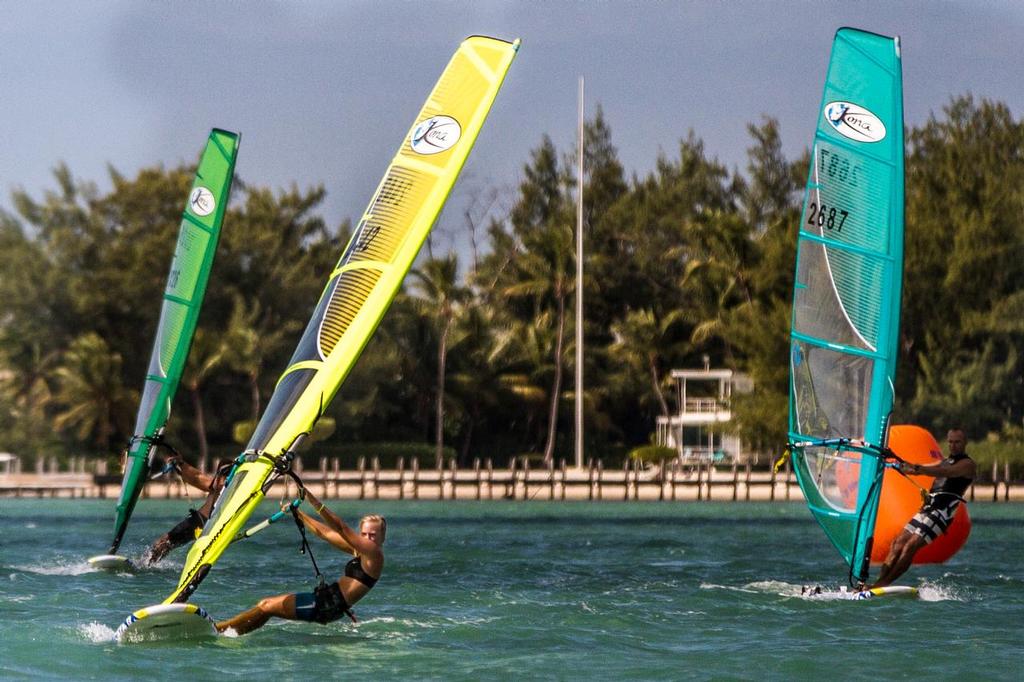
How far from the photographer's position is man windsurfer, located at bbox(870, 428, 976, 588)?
51.1 feet

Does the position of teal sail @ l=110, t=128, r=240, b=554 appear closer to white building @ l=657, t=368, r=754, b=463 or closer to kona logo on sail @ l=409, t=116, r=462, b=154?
kona logo on sail @ l=409, t=116, r=462, b=154

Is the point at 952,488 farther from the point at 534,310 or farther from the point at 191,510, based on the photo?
the point at 534,310

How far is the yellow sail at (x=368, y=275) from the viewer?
38.7 feet

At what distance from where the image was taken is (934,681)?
12.0 metres

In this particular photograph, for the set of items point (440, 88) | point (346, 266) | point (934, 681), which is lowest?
point (934, 681)

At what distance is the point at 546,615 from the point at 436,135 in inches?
190

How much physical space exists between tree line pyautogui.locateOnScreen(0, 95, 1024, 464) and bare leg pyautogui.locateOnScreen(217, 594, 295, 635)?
37.5 metres

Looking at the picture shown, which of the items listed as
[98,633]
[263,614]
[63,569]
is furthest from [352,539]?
[63,569]

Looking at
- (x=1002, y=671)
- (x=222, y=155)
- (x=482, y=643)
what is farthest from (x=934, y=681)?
(x=222, y=155)

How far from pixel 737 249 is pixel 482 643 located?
147ft

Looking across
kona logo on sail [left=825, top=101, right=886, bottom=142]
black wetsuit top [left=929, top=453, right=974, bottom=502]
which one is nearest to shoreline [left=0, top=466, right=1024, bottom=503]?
black wetsuit top [left=929, top=453, right=974, bottom=502]

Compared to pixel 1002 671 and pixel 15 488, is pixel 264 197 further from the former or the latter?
pixel 1002 671

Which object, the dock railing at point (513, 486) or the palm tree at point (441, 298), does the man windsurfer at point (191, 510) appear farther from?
the palm tree at point (441, 298)

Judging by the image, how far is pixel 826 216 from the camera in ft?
53.5
